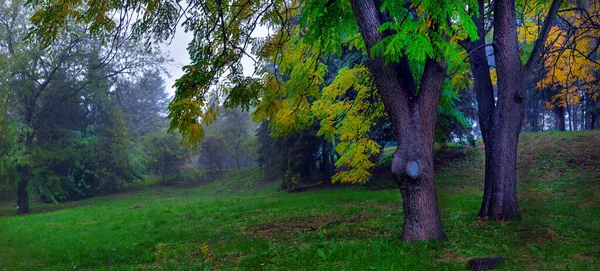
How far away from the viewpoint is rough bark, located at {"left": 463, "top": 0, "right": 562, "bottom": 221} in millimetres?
8625

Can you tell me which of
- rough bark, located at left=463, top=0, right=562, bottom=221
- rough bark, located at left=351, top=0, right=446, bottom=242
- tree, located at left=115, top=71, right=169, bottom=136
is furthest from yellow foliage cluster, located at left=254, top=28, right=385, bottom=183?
tree, located at left=115, top=71, right=169, bottom=136

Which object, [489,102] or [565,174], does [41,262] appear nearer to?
[489,102]

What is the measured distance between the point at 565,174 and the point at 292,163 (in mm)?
12560

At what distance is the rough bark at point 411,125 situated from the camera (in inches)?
256

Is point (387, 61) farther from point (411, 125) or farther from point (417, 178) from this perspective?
point (417, 178)

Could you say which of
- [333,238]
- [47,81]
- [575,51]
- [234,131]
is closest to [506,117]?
[333,238]

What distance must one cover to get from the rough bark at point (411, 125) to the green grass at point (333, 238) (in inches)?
16.4

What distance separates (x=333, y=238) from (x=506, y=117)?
180 inches

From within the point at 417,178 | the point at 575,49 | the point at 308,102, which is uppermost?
the point at 575,49

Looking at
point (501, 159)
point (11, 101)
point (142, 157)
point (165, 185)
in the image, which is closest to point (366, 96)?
point (501, 159)

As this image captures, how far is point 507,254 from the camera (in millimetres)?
6055

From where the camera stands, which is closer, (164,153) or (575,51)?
(575,51)

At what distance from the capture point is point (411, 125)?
6.66m

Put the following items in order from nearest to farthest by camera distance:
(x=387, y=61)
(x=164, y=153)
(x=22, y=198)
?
(x=387, y=61), (x=22, y=198), (x=164, y=153)
